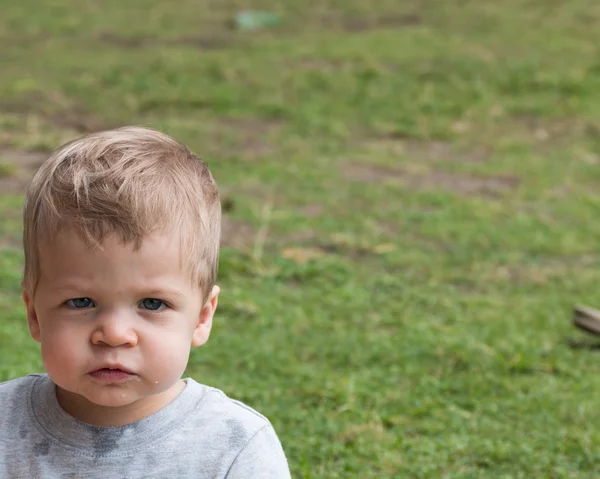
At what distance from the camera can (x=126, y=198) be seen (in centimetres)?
221

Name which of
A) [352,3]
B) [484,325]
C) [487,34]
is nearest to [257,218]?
[484,325]

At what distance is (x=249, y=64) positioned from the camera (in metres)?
8.19

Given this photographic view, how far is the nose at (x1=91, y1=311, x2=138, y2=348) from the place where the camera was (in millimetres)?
2182

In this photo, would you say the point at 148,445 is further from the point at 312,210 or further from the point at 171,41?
the point at 171,41

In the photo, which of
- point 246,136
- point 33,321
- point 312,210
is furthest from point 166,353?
point 246,136

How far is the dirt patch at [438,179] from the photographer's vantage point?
19.7 feet

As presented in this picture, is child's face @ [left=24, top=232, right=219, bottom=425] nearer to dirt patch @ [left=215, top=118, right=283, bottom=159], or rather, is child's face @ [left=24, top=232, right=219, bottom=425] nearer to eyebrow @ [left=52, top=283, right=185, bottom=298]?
eyebrow @ [left=52, top=283, right=185, bottom=298]

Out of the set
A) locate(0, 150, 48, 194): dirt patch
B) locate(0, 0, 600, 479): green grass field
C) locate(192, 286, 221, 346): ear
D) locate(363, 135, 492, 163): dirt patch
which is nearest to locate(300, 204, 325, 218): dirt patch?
locate(0, 0, 600, 479): green grass field

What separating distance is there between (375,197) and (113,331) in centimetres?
375

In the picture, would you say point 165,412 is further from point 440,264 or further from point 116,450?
point 440,264

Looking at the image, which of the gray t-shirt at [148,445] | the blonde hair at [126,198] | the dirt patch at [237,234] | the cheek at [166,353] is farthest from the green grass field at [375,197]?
the blonde hair at [126,198]

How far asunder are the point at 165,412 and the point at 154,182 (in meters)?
0.48

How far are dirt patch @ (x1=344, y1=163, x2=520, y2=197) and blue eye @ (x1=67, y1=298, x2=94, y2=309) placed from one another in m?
3.93

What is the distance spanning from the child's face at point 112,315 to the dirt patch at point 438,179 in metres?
3.87
